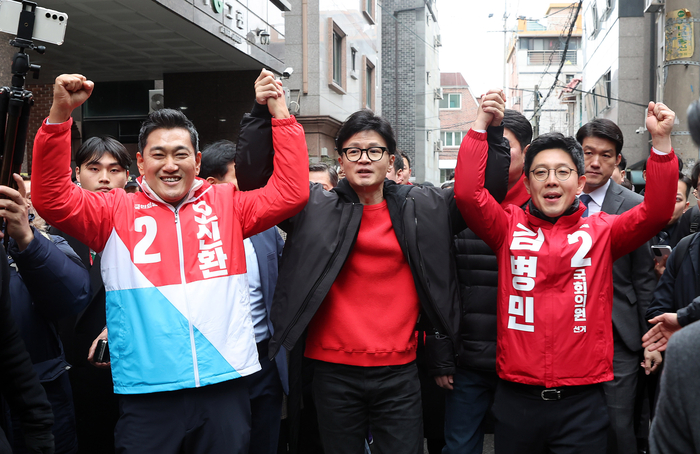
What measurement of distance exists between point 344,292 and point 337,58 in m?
16.4

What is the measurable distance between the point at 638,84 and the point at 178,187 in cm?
1890

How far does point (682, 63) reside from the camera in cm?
712

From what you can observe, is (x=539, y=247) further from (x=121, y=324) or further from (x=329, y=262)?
(x=121, y=324)

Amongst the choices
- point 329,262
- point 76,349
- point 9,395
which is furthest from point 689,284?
point 76,349

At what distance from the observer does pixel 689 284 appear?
322cm

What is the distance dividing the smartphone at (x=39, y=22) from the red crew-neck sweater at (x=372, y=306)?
1.67 m

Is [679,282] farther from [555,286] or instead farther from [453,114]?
[453,114]

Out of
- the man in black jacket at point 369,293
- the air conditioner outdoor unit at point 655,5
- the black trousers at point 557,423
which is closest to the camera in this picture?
the black trousers at point 557,423

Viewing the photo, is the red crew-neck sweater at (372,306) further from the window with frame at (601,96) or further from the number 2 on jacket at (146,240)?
the window with frame at (601,96)

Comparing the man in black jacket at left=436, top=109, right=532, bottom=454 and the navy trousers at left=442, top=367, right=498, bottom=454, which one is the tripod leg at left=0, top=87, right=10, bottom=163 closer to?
the man in black jacket at left=436, top=109, right=532, bottom=454

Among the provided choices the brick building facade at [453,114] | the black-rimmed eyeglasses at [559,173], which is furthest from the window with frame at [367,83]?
the brick building facade at [453,114]

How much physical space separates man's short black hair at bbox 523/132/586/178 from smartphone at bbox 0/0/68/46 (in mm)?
2325

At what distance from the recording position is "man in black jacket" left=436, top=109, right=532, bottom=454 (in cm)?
336

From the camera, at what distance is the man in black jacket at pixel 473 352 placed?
11.0ft
